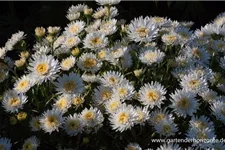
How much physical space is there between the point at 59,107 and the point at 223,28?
37.3 inches

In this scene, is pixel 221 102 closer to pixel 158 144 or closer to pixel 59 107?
pixel 158 144

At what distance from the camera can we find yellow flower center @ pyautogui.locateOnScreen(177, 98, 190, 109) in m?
1.78

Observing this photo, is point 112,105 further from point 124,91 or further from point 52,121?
point 52,121

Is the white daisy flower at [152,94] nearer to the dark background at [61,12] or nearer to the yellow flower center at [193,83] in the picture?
the yellow flower center at [193,83]

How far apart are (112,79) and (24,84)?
36 cm

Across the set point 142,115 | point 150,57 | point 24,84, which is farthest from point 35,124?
point 150,57

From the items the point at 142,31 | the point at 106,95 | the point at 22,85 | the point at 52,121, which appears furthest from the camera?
the point at 142,31

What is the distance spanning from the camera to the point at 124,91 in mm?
1799

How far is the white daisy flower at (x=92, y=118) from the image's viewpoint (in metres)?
1.77

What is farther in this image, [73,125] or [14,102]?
[14,102]

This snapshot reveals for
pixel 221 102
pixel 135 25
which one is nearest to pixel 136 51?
pixel 135 25

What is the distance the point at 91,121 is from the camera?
5.79 ft

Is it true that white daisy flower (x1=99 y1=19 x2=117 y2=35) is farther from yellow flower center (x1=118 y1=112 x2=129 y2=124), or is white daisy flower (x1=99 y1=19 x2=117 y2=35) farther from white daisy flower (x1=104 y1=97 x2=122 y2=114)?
yellow flower center (x1=118 y1=112 x2=129 y2=124)

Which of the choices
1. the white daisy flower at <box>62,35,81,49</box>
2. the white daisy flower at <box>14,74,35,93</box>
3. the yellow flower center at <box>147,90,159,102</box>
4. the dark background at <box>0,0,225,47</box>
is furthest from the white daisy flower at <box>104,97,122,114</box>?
the dark background at <box>0,0,225,47</box>
